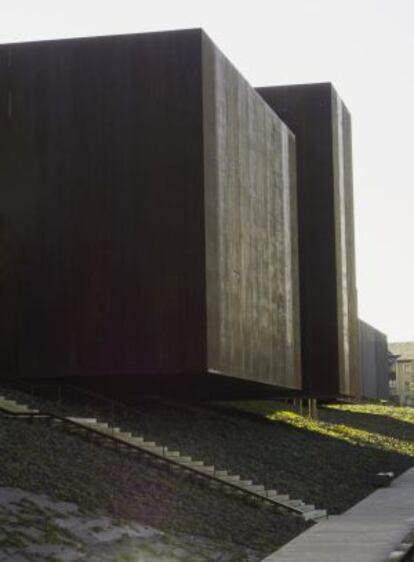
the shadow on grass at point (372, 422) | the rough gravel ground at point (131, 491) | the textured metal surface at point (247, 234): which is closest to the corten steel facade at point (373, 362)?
the shadow on grass at point (372, 422)

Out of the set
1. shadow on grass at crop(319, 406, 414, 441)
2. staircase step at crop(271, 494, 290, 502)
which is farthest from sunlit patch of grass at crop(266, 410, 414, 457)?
staircase step at crop(271, 494, 290, 502)

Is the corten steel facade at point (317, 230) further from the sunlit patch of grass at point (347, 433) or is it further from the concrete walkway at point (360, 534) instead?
the concrete walkway at point (360, 534)

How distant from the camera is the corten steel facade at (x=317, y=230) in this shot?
56750 millimetres

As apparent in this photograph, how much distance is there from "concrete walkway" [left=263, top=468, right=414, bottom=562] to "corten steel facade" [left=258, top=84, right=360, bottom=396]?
2077 cm

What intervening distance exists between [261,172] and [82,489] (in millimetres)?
25510

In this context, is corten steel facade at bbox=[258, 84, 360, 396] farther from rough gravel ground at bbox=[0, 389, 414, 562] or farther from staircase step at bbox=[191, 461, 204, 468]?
staircase step at bbox=[191, 461, 204, 468]

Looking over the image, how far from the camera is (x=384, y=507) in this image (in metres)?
32.8

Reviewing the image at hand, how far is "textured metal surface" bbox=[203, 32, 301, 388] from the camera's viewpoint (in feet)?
130

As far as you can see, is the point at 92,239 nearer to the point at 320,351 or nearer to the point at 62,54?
the point at 62,54

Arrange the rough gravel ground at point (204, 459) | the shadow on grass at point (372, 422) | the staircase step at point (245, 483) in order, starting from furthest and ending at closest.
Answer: the shadow on grass at point (372, 422) → the staircase step at point (245, 483) → the rough gravel ground at point (204, 459)

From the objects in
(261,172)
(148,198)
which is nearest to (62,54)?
(148,198)

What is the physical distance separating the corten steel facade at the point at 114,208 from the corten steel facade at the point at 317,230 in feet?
54.4

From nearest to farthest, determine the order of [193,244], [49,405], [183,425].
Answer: [49,405] → [193,244] → [183,425]

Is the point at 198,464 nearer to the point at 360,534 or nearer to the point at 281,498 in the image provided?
the point at 281,498
